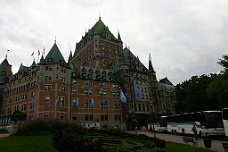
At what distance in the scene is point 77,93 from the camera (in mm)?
56156

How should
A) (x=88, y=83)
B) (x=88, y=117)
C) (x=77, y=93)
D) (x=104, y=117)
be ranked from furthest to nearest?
1. (x=88, y=83)
2. (x=104, y=117)
3. (x=77, y=93)
4. (x=88, y=117)

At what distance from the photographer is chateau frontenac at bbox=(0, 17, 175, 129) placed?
2004 inches

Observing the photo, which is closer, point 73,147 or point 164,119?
point 73,147

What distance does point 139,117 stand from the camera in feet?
203

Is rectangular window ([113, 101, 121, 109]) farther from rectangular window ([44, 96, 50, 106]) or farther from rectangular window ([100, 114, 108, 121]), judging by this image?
rectangular window ([44, 96, 50, 106])

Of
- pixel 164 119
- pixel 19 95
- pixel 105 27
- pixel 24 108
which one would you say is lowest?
pixel 164 119

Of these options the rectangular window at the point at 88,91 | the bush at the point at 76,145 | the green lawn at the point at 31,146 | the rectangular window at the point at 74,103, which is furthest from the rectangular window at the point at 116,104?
the bush at the point at 76,145

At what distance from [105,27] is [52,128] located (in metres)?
75.5

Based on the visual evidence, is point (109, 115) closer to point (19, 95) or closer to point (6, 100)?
point (19, 95)

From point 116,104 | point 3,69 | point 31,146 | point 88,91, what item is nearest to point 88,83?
point 88,91

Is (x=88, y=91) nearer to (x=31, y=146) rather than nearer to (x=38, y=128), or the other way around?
(x=38, y=128)

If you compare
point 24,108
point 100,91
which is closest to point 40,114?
point 24,108

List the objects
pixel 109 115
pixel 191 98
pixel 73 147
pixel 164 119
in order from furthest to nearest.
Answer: pixel 109 115, pixel 191 98, pixel 164 119, pixel 73 147

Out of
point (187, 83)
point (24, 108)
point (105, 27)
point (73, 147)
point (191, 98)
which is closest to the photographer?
point (73, 147)
